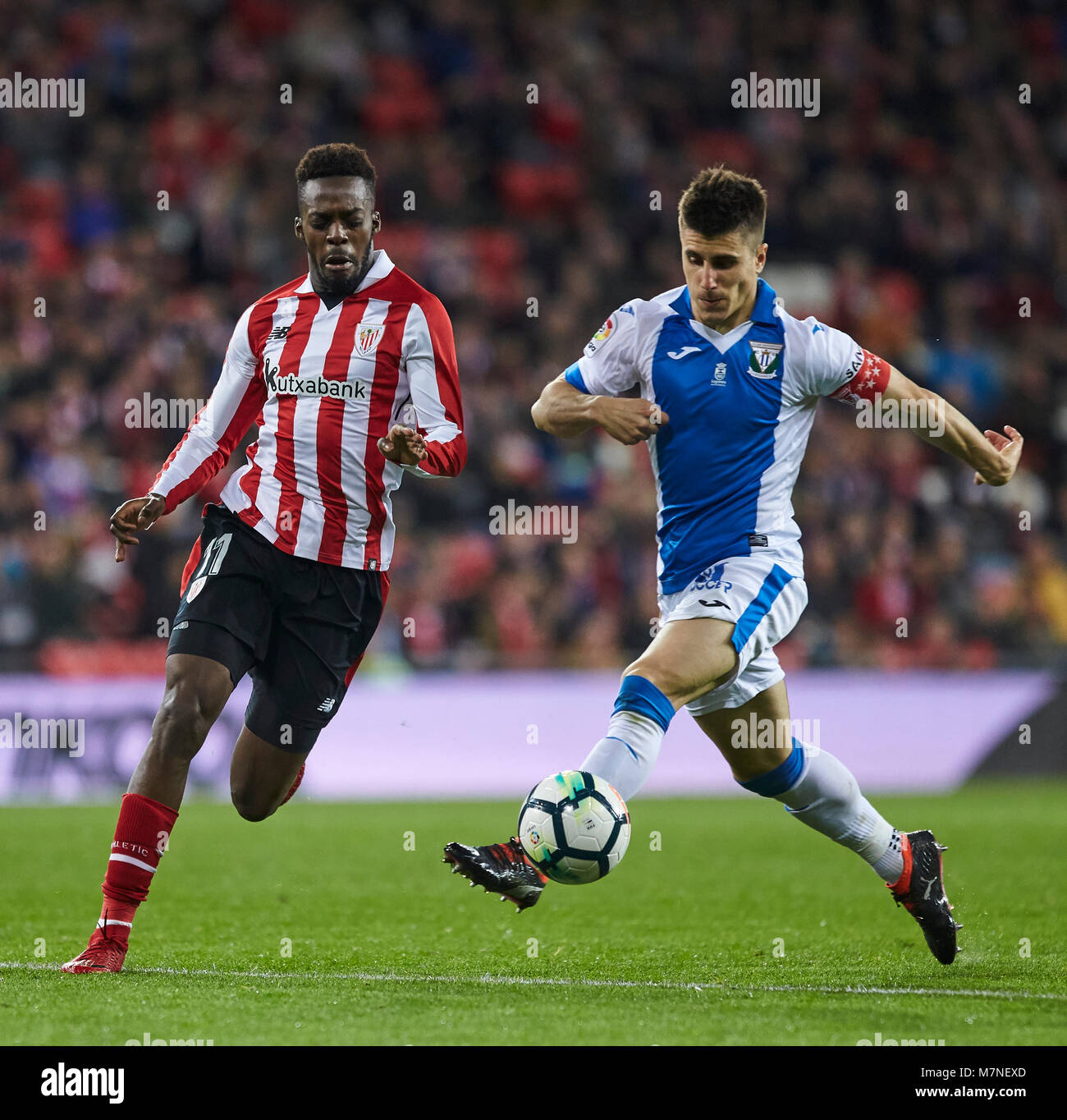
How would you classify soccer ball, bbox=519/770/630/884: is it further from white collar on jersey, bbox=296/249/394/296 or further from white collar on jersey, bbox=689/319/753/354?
white collar on jersey, bbox=296/249/394/296

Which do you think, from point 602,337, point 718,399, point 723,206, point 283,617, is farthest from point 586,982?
point 723,206

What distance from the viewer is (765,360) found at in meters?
5.37

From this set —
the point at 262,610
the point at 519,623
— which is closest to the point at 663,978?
the point at 262,610

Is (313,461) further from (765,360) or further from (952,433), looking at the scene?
(952,433)

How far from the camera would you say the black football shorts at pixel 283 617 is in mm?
5543

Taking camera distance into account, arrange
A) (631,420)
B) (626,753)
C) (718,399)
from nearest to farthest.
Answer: (626,753) → (631,420) → (718,399)

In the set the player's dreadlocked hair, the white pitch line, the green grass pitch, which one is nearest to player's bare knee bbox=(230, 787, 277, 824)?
the green grass pitch

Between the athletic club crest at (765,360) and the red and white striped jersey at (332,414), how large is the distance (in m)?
1.04

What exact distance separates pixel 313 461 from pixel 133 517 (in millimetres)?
663

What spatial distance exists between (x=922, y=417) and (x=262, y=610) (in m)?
2.33

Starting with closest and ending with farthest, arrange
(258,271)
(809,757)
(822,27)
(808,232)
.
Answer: (809,757)
(258,271)
(808,232)
(822,27)

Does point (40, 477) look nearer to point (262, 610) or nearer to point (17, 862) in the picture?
point (17, 862)

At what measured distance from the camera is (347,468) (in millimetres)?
5730

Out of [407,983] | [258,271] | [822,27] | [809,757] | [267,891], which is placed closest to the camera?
[407,983]
